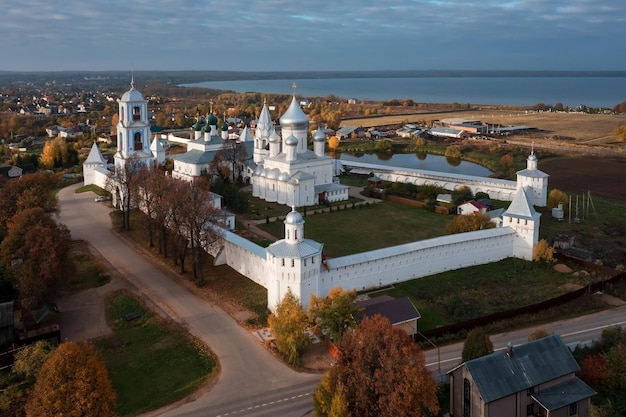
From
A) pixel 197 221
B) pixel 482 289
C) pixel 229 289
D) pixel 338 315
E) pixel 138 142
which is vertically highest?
pixel 138 142

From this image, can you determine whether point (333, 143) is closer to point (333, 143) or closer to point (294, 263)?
point (333, 143)

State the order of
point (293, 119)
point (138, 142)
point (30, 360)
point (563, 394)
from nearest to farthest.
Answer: point (563, 394)
point (30, 360)
point (293, 119)
point (138, 142)

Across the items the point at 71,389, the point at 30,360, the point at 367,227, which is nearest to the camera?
the point at 71,389

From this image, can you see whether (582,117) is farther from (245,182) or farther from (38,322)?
(38,322)

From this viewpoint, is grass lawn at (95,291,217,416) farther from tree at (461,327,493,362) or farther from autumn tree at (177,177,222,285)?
tree at (461,327,493,362)

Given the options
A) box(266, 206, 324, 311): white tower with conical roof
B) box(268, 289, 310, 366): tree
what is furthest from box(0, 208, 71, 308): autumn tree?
box(268, 289, 310, 366): tree

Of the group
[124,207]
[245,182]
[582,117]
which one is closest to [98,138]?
[245,182]

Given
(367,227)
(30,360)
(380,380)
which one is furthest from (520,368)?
(367,227)
